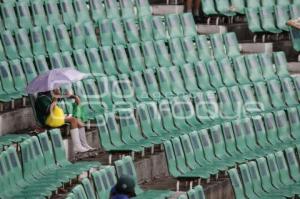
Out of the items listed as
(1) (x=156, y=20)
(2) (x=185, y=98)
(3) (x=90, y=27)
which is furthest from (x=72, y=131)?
(1) (x=156, y=20)

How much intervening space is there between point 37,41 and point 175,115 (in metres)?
1.85

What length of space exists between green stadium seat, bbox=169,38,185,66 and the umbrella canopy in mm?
2900

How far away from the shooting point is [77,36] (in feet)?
42.0

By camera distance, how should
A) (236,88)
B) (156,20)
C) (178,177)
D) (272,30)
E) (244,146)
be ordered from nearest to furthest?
(178,177), (244,146), (236,88), (156,20), (272,30)

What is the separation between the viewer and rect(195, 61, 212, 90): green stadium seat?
42.5 ft

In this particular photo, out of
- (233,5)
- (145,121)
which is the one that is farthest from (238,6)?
(145,121)

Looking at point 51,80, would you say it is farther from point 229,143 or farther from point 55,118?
point 229,143

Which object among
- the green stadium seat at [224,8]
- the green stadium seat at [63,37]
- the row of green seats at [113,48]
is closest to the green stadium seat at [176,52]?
the row of green seats at [113,48]

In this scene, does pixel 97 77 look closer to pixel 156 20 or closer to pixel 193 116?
pixel 193 116

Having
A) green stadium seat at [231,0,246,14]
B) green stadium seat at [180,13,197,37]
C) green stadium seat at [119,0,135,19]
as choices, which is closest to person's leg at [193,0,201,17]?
green stadium seat at [231,0,246,14]

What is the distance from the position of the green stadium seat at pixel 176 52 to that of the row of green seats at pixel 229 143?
1.72 meters

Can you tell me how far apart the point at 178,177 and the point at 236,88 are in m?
2.56

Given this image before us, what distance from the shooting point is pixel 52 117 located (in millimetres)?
10500

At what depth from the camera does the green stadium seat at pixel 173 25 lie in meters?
14.1
